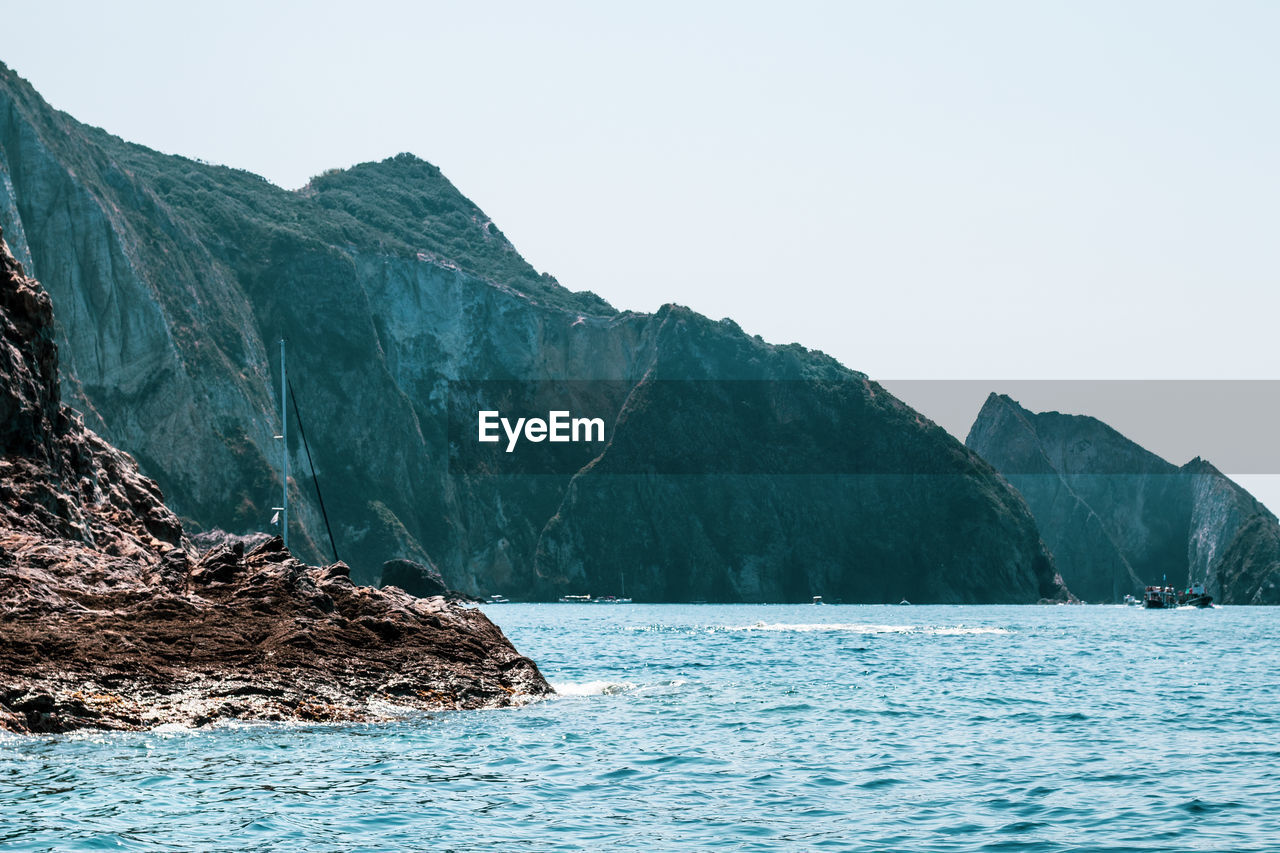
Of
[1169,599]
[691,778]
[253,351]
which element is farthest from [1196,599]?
[691,778]

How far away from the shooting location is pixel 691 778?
18656 mm

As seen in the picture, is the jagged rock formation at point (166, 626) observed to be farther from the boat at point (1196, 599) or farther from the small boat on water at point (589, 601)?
the boat at point (1196, 599)

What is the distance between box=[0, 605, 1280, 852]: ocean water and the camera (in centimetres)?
1426

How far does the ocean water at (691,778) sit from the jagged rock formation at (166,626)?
0.99 metres

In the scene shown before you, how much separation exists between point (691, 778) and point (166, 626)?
10.4 metres

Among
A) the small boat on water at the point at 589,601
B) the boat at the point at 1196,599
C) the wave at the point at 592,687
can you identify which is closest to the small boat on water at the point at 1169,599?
the boat at the point at 1196,599

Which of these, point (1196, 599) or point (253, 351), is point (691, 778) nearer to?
point (253, 351)

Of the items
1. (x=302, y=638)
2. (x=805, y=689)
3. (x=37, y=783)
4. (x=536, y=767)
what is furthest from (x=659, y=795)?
(x=805, y=689)

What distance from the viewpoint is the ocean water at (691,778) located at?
14258mm

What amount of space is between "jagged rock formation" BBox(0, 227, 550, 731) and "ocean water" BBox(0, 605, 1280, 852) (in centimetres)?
99

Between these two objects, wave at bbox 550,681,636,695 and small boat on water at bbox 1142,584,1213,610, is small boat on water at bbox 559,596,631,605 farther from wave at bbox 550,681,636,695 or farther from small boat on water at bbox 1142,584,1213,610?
wave at bbox 550,681,636,695

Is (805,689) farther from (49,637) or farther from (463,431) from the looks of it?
(463,431)

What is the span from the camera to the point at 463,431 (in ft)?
643

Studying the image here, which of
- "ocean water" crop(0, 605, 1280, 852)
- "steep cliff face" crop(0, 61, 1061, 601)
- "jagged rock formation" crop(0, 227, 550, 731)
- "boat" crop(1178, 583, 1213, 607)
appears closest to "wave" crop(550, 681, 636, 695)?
"ocean water" crop(0, 605, 1280, 852)
